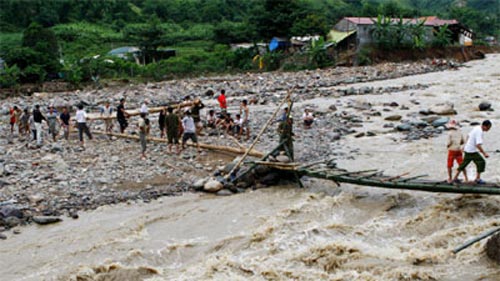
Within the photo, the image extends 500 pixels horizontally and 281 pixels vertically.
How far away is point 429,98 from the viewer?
90.4 ft

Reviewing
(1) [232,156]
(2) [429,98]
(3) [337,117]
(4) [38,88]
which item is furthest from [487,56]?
(1) [232,156]

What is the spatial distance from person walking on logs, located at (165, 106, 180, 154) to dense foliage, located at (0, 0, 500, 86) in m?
26.4

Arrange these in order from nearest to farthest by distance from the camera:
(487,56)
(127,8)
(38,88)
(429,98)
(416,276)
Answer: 1. (416,276)
2. (429,98)
3. (38,88)
4. (487,56)
5. (127,8)

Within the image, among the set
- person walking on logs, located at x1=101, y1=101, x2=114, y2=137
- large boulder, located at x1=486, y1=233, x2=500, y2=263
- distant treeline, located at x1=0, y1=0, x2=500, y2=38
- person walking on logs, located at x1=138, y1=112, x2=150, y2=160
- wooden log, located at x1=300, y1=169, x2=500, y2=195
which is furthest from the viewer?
distant treeline, located at x1=0, y1=0, x2=500, y2=38

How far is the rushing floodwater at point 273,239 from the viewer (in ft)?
28.4

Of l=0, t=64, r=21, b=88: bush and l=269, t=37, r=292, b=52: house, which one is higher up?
l=269, t=37, r=292, b=52: house

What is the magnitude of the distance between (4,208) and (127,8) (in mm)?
66014

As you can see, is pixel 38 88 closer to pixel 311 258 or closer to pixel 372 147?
pixel 372 147

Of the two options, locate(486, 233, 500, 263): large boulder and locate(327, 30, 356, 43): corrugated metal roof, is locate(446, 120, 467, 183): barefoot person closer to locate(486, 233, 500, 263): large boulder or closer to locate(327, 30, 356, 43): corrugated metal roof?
locate(486, 233, 500, 263): large boulder

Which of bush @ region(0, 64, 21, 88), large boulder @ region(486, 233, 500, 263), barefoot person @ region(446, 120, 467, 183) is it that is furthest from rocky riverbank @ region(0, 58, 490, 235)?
A: bush @ region(0, 64, 21, 88)

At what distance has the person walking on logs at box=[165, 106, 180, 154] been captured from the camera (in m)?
14.8

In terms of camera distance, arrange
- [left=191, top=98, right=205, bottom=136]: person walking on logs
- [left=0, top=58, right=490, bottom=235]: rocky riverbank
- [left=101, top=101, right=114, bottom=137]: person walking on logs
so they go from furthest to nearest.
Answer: [left=101, top=101, right=114, bottom=137]: person walking on logs
[left=191, top=98, right=205, bottom=136]: person walking on logs
[left=0, top=58, right=490, bottom=235]: rocky riverbank

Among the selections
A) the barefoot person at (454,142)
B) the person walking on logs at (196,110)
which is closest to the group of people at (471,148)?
the barefoot person at (454,142)

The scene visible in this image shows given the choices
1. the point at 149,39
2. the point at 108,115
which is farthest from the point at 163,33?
the point at 108,115
